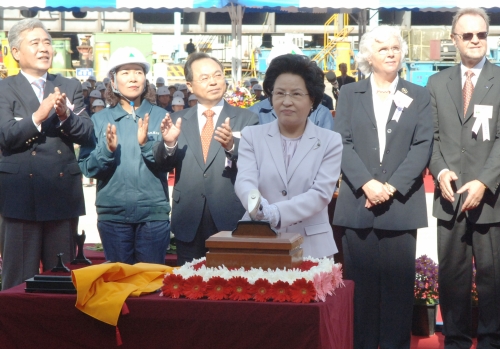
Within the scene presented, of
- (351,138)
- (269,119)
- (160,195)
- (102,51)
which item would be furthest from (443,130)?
(102,51)

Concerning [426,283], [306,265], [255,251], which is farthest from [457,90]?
[255,251]

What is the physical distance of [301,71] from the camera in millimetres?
3510

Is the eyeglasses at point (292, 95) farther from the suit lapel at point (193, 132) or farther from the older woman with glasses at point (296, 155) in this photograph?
the suit lapel at point (193, 132)

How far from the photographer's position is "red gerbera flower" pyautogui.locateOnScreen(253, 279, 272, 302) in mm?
2725

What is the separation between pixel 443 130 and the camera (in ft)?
15.2

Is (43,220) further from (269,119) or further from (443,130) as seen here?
(443,130)

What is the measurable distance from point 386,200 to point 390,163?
212mm

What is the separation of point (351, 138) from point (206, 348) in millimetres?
2048

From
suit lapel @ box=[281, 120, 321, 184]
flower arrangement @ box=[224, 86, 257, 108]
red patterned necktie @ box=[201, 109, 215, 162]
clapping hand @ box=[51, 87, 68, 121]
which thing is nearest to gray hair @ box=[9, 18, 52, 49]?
clapping hand @ box=[51, 87, 68, 121]

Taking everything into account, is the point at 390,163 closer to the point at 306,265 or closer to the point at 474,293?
the point at 474,293

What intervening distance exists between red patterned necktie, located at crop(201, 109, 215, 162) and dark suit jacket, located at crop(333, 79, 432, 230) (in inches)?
28.9

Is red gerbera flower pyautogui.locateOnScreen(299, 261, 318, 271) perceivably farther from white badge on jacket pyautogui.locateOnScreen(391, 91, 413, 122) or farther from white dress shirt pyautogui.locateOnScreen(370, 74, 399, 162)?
white badge on jacket pyautogui.locateOnScreen(391, 91, 413, 122)

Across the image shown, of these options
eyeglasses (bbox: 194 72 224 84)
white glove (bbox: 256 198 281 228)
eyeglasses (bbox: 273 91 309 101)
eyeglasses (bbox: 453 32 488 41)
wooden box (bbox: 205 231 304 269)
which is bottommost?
wooden box (bbox: 205 231 304 269)

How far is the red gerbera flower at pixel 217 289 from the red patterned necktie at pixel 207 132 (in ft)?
5.86
